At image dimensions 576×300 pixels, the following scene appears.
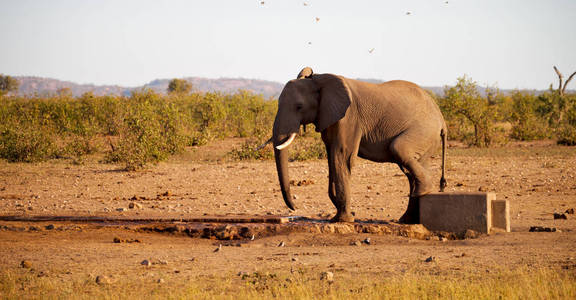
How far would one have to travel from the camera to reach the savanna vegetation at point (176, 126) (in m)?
21.2

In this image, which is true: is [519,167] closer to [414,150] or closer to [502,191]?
[502,191]

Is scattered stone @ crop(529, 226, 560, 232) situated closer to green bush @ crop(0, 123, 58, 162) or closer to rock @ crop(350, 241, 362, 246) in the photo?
rock @ crop(350, 241, 362, 246)

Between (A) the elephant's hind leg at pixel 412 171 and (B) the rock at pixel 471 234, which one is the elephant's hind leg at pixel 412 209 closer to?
(A) the elephant's hind leg at pixel 412 171

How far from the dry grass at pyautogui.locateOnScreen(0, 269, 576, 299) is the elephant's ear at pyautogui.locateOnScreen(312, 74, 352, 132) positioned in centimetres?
295

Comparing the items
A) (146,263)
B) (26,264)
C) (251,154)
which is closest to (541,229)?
(146,263)

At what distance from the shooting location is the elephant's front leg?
31.7 feet

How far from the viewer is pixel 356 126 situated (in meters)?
9.78

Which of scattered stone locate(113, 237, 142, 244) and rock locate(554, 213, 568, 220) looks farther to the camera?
rock locate(554, 213, 568, 220)

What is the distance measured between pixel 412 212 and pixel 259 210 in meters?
3.53

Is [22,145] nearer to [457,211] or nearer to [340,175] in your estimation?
[340,175]

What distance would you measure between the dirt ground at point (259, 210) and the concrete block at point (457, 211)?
0.32m

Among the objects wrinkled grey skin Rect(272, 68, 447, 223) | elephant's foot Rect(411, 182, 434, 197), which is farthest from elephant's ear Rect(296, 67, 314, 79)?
elephant's foot Rect(411, 182, 434, 197)

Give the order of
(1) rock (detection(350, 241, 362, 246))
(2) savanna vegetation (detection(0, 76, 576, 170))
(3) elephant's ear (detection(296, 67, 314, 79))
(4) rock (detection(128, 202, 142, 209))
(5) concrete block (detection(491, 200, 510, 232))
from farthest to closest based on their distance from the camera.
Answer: (2) savanna vegetation (detection(0, 76, 576, 170)) < (4) rock (detection(128, 202, 142, 209)) < (3) elephant's ear (detection(296, 67, 314, 79)) < (5) concrete block (detection(491, 200, 510, 232)) < (1) rock (detection(350, 241, 362, 246))

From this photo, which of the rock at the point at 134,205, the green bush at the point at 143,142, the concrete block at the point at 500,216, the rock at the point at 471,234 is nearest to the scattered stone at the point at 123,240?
the rock at the point at 134,205
